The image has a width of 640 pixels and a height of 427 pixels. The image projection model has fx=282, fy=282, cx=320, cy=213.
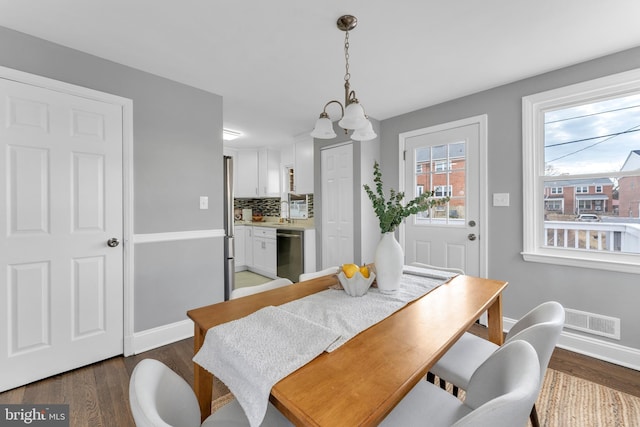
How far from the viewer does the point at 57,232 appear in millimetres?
1935

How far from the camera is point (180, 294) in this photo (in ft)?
8.30

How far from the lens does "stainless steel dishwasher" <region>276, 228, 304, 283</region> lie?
154 inches

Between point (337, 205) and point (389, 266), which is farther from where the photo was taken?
point (337, 205)

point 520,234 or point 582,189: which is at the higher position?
point 582,189

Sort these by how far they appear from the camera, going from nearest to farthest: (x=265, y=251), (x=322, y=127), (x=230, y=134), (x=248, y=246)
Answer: (x=322, y=127)
(x=230, y=134)
(x=265, y=251)
(x=248, y=246)

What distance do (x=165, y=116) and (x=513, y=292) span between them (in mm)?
3472

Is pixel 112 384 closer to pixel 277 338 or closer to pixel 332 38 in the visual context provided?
pixel 277 338

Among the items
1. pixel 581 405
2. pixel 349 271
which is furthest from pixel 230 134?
pixel 581 405

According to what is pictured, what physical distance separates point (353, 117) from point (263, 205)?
15.1 feet

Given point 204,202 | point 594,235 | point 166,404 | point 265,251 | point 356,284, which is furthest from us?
point 265,251

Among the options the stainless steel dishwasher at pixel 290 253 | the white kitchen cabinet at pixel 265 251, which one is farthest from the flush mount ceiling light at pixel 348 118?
the white kitchen cabinet at pixel 265 251

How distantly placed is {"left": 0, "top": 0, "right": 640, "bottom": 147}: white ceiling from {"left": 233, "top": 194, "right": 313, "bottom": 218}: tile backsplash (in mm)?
3076

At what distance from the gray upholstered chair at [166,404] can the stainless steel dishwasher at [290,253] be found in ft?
9.55

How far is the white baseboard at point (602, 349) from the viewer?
2035 mm
